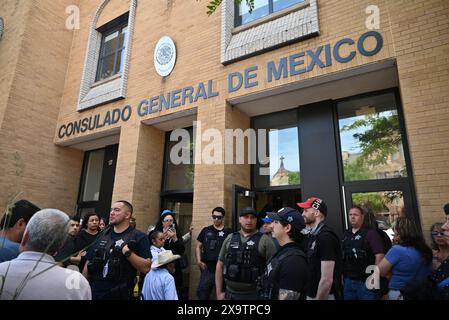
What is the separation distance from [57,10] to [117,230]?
29.1ft

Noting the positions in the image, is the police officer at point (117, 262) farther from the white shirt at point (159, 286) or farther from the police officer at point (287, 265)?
the police officer at point (287, 265)

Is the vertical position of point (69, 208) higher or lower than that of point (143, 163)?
lower

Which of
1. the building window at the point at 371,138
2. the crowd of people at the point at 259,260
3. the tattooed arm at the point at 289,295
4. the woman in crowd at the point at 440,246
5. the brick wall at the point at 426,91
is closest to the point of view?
the crowd of people at the point at 259,260

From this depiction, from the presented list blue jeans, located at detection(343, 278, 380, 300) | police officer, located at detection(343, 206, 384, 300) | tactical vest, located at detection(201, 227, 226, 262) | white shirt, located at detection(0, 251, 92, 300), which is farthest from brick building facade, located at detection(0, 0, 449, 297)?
white shirt, located at detection(0, 251, 92, 300)

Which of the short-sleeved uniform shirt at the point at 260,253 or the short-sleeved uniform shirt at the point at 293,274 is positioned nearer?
the short-sleeved uniform shirt at the point at 293,274

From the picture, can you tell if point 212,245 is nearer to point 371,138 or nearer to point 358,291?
point 358,291

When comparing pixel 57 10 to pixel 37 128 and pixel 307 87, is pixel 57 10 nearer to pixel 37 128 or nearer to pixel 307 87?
pixel 37 128

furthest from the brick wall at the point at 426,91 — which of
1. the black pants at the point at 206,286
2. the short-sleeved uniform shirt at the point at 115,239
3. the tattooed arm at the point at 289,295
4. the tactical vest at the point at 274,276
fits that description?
the short-sleeved uniform shirt at the point at 115,239

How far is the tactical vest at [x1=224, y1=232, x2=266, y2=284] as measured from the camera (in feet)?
10.3

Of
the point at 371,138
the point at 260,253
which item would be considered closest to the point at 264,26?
the point at 371,138

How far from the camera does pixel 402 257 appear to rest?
2.84 metres

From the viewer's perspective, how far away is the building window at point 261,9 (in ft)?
18.3

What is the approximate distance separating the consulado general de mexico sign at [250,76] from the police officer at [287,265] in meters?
2.99
